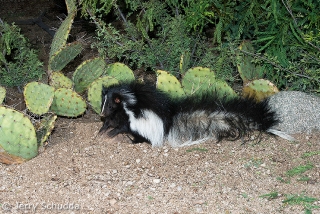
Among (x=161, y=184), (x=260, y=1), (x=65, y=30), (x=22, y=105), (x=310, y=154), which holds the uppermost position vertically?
(x=260, y=1)

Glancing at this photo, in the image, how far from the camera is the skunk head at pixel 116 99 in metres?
6.20

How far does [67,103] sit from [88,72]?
24.8 inches

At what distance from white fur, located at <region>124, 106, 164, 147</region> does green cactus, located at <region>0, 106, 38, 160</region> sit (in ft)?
3.91

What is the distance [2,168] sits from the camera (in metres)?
5.80

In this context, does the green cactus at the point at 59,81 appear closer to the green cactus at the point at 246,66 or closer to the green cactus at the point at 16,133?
the green cactus at the point at 16,133

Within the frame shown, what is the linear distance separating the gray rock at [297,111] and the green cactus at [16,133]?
2.89 m

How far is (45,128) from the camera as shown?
6.11 metres

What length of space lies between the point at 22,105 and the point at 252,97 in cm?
327

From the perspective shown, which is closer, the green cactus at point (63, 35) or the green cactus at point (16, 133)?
the green cactus at point (16, 133)

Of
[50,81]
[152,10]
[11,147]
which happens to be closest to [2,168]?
[11,147]

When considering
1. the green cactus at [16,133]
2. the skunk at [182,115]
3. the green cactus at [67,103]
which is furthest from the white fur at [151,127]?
the green cactus at [16,133]

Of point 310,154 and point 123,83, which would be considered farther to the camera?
point 123,83

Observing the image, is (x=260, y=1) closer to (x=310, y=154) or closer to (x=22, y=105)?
(x=310, y=154)

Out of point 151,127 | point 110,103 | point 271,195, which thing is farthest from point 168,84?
point 271,195
